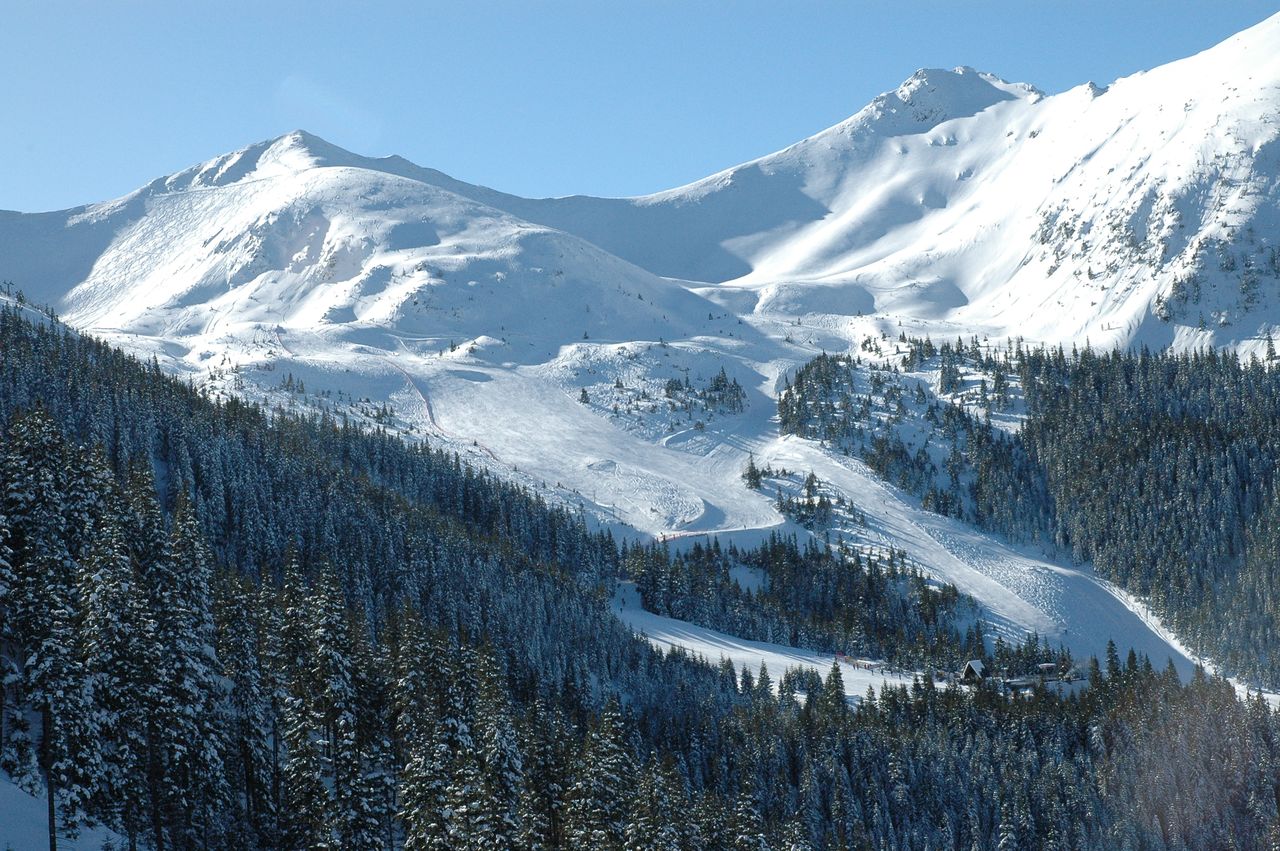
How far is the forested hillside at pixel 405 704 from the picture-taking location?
188 ft

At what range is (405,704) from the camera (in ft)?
223

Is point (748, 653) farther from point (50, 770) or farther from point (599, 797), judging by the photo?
point (50, 770)

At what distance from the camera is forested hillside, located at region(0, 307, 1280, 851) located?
57406mm

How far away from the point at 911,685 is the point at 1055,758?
33.3m

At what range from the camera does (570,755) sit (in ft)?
247

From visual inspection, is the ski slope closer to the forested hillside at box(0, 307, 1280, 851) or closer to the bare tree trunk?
the forested hillside at box(0, 307, 1280, 851)

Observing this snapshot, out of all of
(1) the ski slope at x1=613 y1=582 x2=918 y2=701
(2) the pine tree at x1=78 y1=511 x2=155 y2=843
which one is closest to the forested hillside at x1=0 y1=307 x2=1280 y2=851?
(2) the pine tree at x1=78 y1=511 x2=155 y2=843

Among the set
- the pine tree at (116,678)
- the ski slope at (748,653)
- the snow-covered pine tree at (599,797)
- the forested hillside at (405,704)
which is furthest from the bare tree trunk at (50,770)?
the ski slope at (748,653)

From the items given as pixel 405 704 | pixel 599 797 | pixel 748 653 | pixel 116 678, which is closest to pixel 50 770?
pixel 116 678

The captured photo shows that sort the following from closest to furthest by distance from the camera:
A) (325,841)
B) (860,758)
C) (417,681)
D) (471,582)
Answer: (325,841)
(417,681)
(860,758)
(471,582)

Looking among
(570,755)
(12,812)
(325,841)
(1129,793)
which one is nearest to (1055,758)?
(1129,793)

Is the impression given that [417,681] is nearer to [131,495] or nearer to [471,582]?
[131,495]

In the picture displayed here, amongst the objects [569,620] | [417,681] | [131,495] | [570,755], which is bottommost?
[569,620]

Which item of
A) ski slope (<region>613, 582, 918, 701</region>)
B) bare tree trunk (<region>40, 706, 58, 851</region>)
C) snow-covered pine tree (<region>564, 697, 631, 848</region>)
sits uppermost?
bare tree trunk (<region>40, 706, 58, 851</region>)
